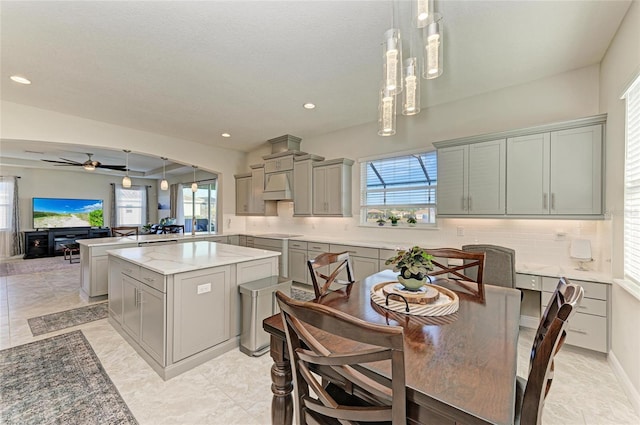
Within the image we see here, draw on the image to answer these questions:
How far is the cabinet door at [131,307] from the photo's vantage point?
2668 mm

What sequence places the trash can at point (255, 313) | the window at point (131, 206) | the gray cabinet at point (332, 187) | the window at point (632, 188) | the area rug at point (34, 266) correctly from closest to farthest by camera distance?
the window at point (632, 188) < the trash can at point (255, 313) < the gray cabinet at point (332, 187) < the area rug at point (34, 266) < the window at point (131, 206)

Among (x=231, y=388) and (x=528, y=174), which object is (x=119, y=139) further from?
(x=528, y=174)

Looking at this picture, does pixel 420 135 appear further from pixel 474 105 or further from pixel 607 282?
pixel 607 282

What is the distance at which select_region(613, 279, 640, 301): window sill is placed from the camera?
1951 millimetres

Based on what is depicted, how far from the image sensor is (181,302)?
234 cm

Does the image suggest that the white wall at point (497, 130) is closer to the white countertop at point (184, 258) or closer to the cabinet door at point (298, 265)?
the cabinet door at point (298, 265)

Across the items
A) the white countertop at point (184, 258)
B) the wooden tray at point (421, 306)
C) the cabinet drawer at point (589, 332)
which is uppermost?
the white countertop at point (184, 258)

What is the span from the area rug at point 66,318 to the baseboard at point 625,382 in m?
5.38

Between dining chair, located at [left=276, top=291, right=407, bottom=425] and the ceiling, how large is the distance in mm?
2237

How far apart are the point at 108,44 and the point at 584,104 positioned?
497 centimetres

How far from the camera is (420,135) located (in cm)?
416

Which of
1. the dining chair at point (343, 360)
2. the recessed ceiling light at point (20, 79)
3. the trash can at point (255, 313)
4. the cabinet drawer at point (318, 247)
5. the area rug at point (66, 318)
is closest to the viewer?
the dining chair at point (343, 360)

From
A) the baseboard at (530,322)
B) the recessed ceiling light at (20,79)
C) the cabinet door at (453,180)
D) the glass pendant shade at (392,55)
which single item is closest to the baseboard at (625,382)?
the baseboard at (530,322)

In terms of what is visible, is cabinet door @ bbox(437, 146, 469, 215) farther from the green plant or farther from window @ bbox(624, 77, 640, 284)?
the green plant
